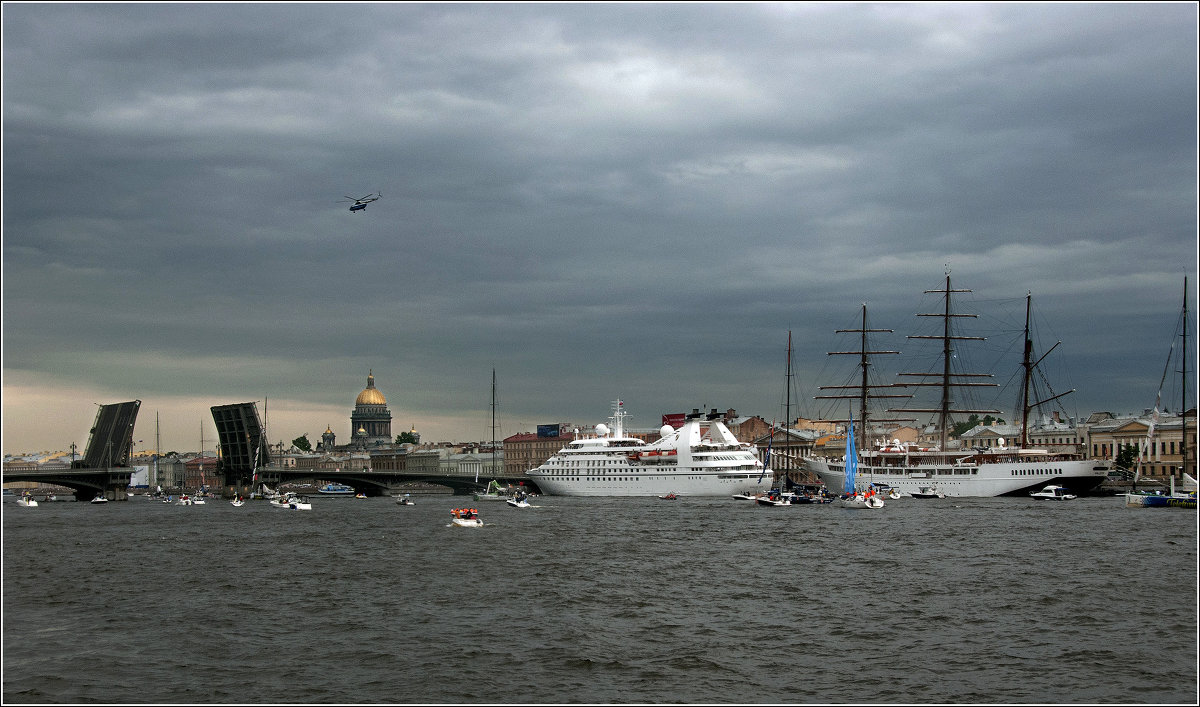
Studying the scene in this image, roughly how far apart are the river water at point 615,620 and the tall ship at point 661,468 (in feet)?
178

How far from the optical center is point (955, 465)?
87.1 metres

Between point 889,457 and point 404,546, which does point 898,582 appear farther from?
point 889,457

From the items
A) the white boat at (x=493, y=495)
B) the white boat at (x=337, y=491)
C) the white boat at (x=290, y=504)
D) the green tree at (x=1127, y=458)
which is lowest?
the white boat at (x=337, y=491)

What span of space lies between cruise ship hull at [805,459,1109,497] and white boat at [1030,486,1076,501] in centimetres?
147

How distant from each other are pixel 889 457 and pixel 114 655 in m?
81.3

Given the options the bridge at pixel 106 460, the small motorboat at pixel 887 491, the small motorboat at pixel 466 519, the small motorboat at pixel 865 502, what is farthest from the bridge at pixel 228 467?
the small motorboat at pixel 466 519

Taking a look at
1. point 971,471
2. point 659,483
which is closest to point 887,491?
point 971,471

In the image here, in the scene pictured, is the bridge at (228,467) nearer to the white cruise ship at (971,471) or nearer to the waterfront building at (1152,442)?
the white cruise ship at (971,471)

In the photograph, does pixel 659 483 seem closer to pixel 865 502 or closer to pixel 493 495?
pixel 493 495

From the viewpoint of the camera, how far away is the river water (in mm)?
15477

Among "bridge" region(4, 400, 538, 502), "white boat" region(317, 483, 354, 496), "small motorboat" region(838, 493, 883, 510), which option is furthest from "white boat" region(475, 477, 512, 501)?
"white boat" region(317, 483, 354, 496)

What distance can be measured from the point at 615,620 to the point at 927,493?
70.2 metres

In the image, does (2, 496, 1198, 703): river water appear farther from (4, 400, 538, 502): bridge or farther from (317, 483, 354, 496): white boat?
(317, 483, 354, 496): white boat

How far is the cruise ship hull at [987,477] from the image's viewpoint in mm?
81562
